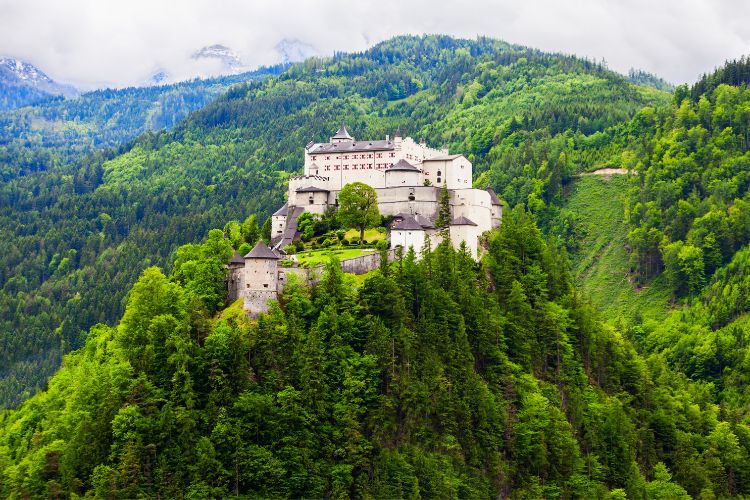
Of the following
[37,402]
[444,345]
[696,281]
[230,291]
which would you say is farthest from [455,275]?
[696,281]

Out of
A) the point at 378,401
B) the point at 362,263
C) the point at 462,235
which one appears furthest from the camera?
the point at 462,235

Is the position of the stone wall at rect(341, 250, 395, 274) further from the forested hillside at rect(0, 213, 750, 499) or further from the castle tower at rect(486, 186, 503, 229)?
the castle tower at rect(486, 186, 503, 229)

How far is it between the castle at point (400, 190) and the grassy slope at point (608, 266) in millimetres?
57517

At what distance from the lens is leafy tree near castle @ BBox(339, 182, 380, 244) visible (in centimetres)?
10650

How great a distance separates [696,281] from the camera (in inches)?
6516

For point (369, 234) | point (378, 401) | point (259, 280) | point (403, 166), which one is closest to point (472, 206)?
point (403, 166)

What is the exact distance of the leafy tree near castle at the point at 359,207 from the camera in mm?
106500

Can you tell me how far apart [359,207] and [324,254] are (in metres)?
7.69

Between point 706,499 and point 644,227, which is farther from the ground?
point 644,227

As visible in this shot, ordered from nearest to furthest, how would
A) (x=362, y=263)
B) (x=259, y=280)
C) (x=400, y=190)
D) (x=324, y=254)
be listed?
1. (x=259, y=280)
2. (x=362, y=263)
3. (x=324, y=254)
4. (x=400, y=190)

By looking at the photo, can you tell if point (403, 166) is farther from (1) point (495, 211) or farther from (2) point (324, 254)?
(2) point (324, 254)

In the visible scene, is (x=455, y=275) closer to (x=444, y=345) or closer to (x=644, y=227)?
(x=444, y=345)

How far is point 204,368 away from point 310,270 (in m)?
15.0

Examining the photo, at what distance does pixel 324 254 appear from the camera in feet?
335
